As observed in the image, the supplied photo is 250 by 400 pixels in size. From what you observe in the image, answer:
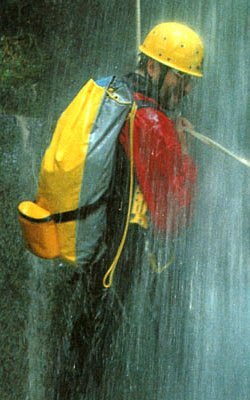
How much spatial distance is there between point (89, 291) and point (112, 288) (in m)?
0.13

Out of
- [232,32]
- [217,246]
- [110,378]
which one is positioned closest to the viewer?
[110,378]

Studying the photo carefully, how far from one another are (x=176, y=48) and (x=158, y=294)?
1.33 m

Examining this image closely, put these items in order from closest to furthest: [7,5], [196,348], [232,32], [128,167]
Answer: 1. [128,167]
2. [196,348]
3. [7,5]
4. [232,32]

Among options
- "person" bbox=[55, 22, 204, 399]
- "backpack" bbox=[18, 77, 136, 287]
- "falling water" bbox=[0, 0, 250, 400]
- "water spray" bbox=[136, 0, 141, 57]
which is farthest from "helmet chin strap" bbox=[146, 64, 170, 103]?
"water spray" bbox=[136, 0, 141, 57]

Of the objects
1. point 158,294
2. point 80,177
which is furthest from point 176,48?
point 158,294

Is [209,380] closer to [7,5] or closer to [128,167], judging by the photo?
[128,167]

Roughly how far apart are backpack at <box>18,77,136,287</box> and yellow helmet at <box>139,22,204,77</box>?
0.30 m

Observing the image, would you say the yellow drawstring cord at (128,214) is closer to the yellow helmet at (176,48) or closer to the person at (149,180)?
the person at (149,180)

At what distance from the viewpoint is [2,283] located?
3945mm

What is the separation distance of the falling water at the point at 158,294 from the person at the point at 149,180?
103 mm

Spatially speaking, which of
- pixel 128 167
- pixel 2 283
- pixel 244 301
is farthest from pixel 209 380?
pixel 128 167

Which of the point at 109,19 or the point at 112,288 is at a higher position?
the point at 109,19

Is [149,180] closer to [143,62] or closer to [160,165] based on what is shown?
[160,165]

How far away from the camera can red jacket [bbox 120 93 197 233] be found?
3.13m
